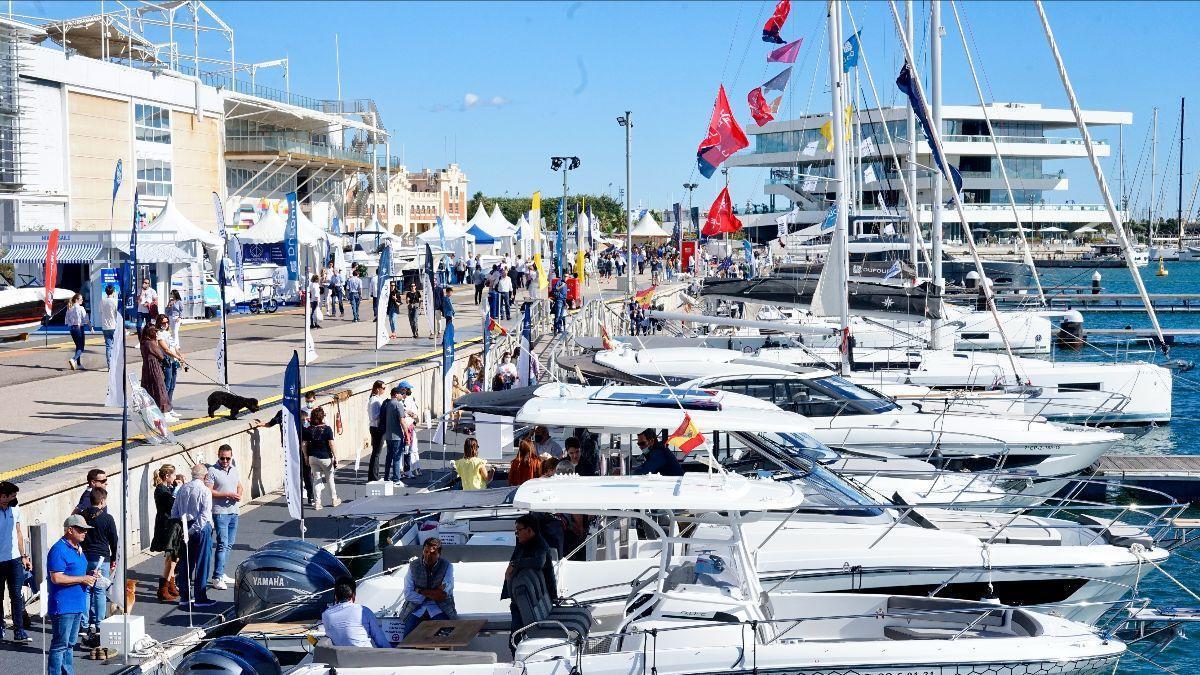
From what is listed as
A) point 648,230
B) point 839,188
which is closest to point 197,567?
point 839,188

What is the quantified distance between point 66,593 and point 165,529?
3026 millimetres

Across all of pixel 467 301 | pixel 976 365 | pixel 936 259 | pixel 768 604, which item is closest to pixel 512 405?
pixel 768 604

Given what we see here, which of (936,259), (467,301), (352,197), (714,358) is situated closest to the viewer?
(714,358)

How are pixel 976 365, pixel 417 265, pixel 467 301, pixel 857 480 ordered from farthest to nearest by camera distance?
1. pixel 417 265
2. pixel 467 301
3. pixel 976 365
4. pixel 857 480

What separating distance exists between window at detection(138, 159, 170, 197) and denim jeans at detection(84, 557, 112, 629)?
36963 mm

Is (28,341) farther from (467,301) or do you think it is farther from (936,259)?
(936,259)

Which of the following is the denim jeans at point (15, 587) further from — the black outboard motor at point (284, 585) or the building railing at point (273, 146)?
the building railing at point (273, 146)

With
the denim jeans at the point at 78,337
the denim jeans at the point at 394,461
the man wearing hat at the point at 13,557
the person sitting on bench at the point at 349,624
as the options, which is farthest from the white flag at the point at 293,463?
the denim jeans at the point at 78,337

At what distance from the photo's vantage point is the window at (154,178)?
1822 inches

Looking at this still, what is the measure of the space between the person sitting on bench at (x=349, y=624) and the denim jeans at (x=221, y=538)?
13.3 ft

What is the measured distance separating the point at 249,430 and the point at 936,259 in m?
18.3

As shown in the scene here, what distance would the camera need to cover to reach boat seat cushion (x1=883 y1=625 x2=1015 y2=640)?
10.2m

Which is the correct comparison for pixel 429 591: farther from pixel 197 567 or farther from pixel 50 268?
pixel 50 268

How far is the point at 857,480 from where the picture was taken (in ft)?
52.4
